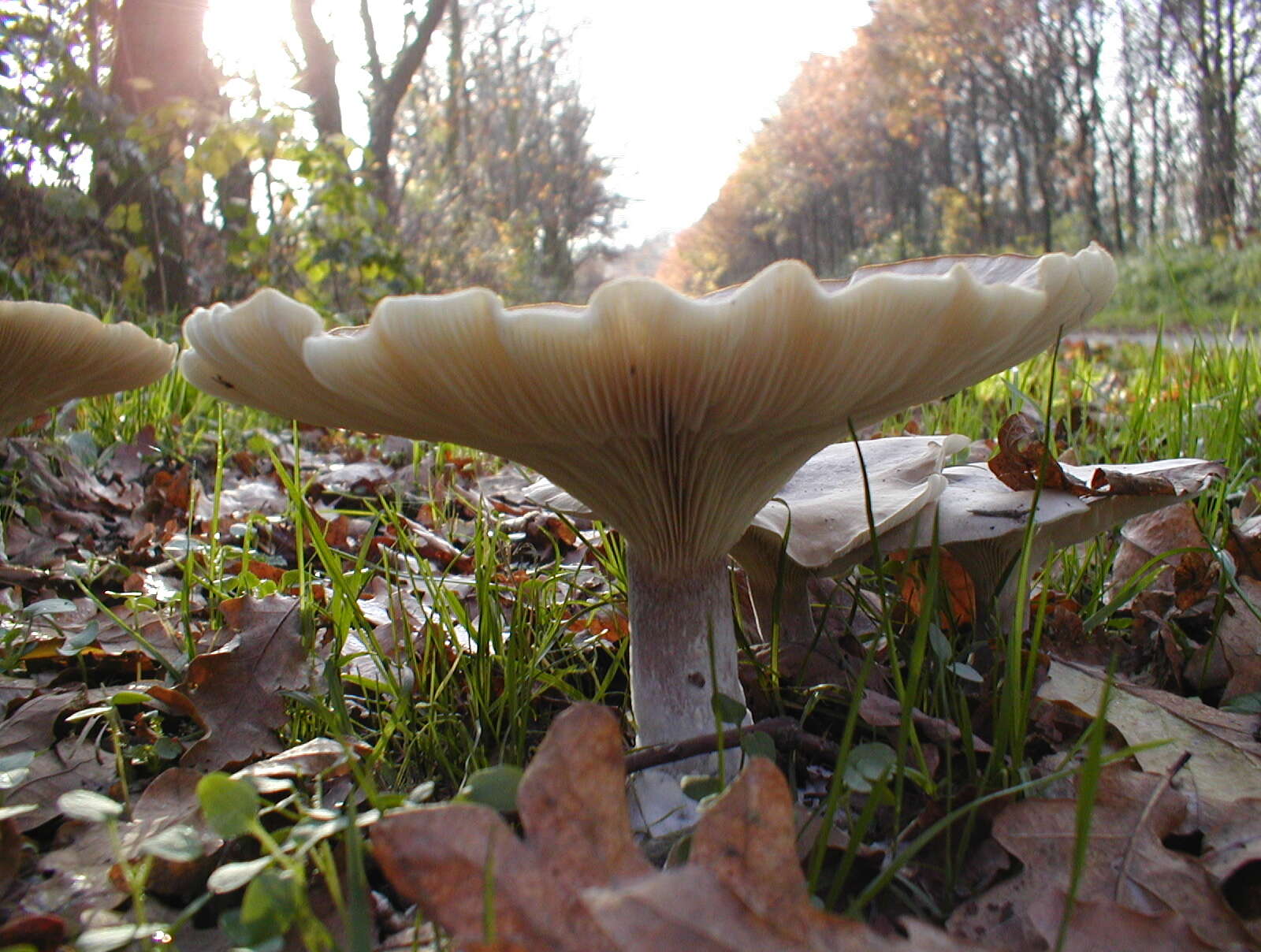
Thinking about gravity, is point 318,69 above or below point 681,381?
above

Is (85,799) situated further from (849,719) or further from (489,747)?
(849,719)

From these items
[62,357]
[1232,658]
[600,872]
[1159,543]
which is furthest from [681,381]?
[62,357]

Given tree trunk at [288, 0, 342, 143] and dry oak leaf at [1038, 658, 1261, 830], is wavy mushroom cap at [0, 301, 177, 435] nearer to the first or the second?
dry oak leaf at [1038, 658, 1261, 830]

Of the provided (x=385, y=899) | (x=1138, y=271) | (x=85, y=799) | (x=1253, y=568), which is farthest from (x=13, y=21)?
(x=1138, y=271)

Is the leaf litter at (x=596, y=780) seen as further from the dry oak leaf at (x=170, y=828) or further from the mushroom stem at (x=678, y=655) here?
the mushroom stem at (x=678, y=655)

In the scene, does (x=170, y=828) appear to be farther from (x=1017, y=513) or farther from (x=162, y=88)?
(x=162, y=88)

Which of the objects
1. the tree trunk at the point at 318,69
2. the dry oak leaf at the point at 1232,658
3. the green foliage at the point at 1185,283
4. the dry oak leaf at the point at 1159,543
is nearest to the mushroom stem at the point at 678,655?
the dry oak leaf at the point at 1232,658

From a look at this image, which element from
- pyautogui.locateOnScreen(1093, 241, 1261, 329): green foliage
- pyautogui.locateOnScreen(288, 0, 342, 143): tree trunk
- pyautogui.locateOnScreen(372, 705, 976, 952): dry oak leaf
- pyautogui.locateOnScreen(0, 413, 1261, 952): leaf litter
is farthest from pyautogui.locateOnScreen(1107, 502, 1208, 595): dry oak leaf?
pyautogui.locateOnScreen(1093, 241, 1261, 329): green foliage
